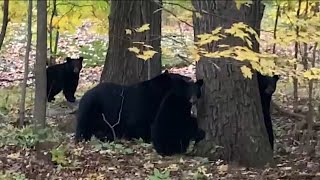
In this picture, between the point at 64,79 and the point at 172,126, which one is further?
the point at 64,79

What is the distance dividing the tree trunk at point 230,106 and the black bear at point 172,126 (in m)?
0.78

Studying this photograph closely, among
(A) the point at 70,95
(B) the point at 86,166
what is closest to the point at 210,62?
(B) the point at 86,166

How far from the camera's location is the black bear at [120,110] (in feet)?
31.3

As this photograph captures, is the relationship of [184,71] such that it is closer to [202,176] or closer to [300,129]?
[300,129]

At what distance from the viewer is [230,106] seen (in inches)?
290

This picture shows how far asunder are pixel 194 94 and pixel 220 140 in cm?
73

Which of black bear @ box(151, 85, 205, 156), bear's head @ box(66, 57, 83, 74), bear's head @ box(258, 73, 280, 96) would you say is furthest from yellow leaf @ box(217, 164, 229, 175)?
bear's head @ box(66, 57, 83, 74)

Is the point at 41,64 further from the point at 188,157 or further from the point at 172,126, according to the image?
the point at 188,157

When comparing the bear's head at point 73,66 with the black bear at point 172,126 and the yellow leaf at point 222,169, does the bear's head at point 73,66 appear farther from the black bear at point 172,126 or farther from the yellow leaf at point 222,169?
the yellow leaf at point 222,169

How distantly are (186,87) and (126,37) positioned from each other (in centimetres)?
341

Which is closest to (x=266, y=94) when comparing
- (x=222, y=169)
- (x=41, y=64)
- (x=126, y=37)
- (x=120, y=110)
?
(x=222, y=169)

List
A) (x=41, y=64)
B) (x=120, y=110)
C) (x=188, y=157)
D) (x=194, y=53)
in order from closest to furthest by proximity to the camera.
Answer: (x=194, y=53), (x=188, y=157), (x=41, y=64), (x=120, y=110)

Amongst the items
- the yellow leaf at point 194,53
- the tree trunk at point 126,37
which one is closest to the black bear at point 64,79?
the tree trunk at point 126,37

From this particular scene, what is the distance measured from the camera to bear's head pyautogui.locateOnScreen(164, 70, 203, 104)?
7755 millimetres
